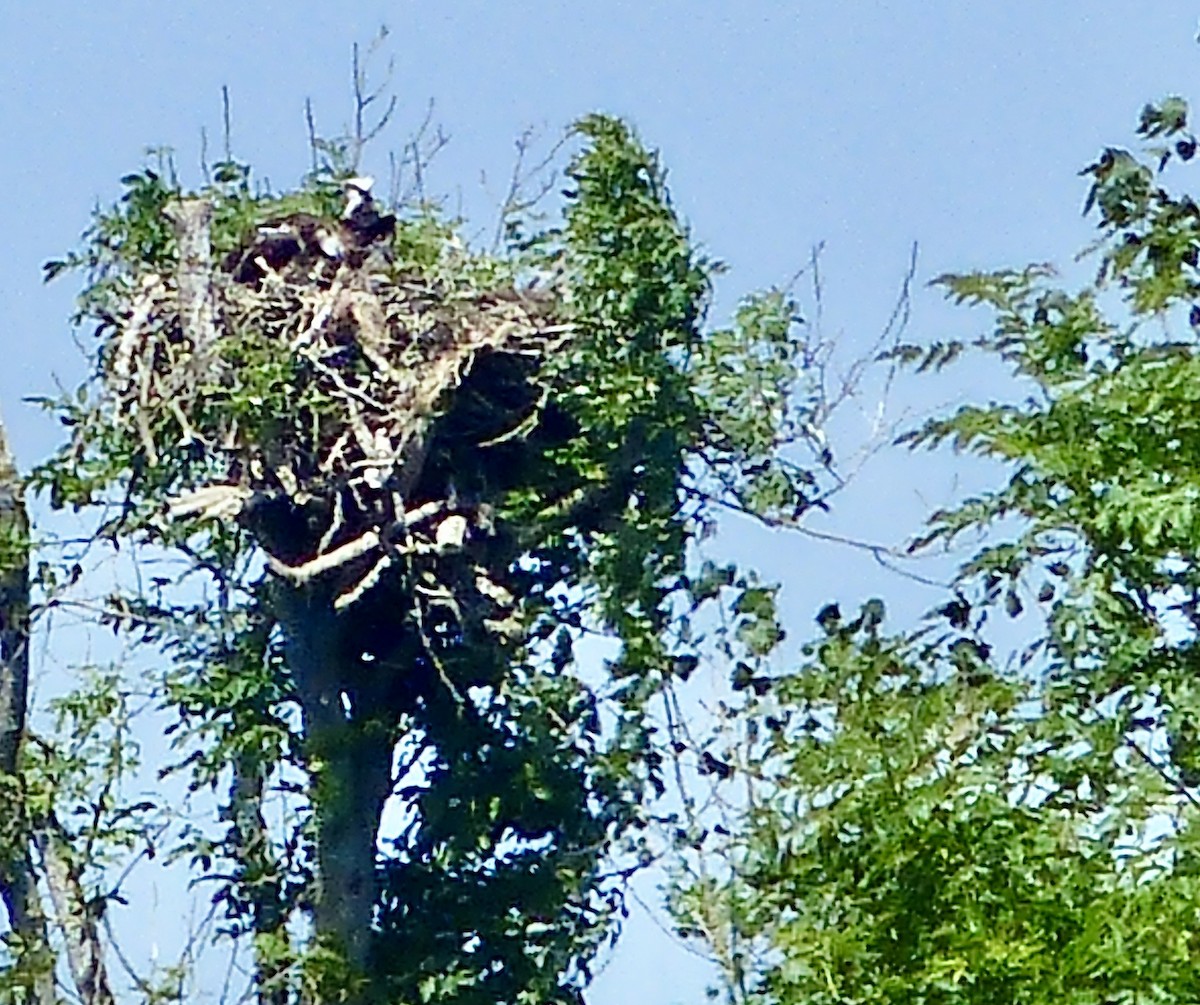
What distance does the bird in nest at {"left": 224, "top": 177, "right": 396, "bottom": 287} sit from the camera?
726 centimetres

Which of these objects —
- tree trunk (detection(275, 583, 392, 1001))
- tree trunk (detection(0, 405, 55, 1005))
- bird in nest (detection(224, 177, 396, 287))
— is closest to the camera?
bird in nest (detection(224, 177, 396, 287))

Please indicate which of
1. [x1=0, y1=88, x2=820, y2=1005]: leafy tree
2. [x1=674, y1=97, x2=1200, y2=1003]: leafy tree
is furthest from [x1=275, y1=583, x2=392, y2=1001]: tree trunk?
[x1=674, y1=97, x2=1200, y2=1003]: leafy tree

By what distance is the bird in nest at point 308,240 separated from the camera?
726cm

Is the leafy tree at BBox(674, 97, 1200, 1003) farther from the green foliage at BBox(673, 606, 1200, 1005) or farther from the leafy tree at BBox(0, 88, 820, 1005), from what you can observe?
the leafy tree at BBox(0, 88, 820, 1005)

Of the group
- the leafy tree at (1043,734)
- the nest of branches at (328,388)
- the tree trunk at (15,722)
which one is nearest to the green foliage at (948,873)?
the leafy tree at (1043,734)

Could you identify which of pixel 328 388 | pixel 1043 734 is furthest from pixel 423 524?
pixel 1043 734

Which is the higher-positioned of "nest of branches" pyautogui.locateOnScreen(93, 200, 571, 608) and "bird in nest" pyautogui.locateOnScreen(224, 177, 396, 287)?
"bird in nest" pyautogui.locateOnScreen(224, 177, 396, 287)

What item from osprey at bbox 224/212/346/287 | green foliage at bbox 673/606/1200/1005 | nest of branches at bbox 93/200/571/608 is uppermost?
osprey at bbox 224/212/346/287

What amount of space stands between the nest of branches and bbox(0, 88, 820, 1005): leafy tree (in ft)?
0.04

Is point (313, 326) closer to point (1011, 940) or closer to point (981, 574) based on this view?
point (981, 574)

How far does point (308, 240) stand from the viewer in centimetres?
728

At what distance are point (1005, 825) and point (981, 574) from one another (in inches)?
34.9

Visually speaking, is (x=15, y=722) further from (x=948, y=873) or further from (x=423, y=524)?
(x=948, y=873)

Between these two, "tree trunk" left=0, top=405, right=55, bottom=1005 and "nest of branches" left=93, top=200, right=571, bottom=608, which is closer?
"nest of branches" left=93, top=200, right=571, bottom=608
